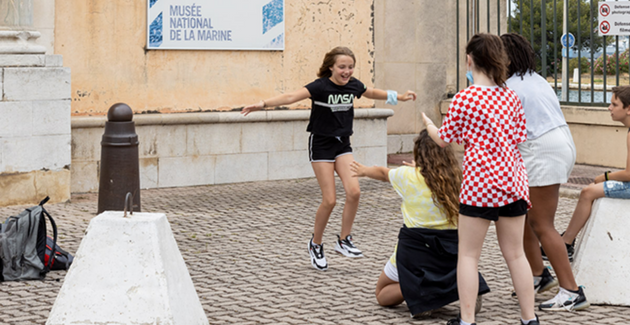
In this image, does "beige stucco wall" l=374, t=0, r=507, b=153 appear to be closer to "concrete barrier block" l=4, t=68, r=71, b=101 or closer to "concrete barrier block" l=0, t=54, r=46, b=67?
"concrete barrier block" l=4, t=68, r=71, b=101

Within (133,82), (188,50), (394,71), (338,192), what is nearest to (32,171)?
(133,82)

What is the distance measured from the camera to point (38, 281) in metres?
5.94

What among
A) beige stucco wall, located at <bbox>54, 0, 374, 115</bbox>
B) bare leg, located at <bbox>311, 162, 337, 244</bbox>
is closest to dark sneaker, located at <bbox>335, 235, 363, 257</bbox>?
bare leg, located at <bbox>311, 162, 337, 244</bbox>

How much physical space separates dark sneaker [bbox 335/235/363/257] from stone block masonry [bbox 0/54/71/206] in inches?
144

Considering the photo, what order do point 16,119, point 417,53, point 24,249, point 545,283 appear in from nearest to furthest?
1. point 545,283
2. point 24,249
3. point 16,119
4. point 417,53

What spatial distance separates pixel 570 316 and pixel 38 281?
3.46m

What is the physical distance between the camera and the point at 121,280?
4203 mm

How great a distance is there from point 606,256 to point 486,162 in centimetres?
152

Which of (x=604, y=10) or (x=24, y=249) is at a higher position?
(x=604, y=10)

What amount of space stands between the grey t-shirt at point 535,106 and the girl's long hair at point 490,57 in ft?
2.49

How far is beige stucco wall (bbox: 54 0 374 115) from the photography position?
1003 centimetres

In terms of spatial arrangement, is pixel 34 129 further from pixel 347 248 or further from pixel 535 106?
pixel 535 106

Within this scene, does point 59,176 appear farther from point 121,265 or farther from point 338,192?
point 121,265

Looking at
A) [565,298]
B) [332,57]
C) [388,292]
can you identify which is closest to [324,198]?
[332,57]
